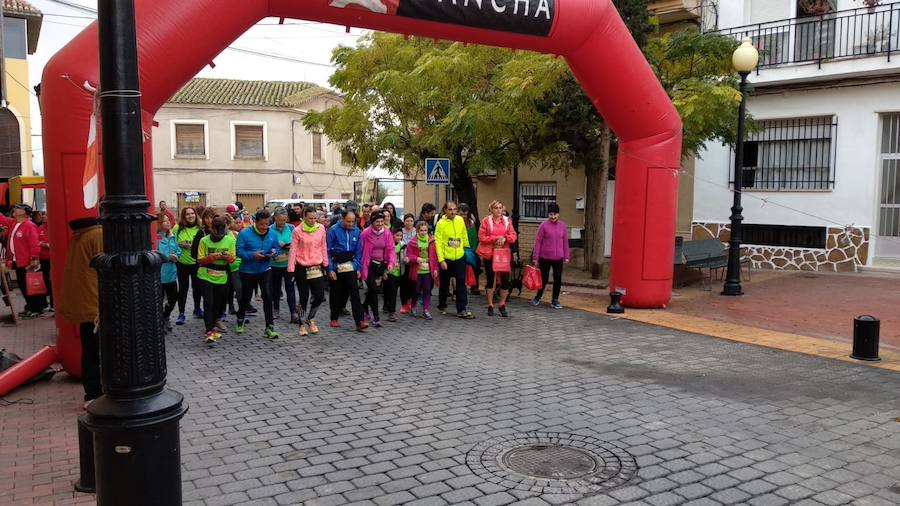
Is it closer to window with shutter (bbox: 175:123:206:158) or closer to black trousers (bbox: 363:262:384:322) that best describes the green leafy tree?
black trousers (bbox: 363:262:384:322)

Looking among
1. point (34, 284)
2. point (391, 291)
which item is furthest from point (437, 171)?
point (34, 284)

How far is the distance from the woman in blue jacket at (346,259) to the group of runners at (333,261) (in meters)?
0.01

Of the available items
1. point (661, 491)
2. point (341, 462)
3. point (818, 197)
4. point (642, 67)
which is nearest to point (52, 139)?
point (341, 462)

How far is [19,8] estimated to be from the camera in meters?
26.1

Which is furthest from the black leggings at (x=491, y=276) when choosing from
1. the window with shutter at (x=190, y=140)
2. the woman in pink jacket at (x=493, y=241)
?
the window with shutter at (x=190, y=140)

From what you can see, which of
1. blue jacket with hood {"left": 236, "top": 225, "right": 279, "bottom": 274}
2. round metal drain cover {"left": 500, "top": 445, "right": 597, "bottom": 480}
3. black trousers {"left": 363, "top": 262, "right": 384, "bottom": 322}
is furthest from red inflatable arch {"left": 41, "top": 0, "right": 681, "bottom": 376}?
round metal drain cover {"left": 500, "top": 445, "right": 597, "bottom": 480}

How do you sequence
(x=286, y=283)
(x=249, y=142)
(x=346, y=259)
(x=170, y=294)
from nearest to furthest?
(x=346, y=259)
(x=170, y=294)
(x=286, y=283)
(x=249, y=142)

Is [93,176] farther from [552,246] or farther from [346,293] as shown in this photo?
[552,246]

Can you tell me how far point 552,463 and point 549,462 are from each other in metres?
0.03

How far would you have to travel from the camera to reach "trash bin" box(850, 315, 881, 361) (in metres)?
7.82

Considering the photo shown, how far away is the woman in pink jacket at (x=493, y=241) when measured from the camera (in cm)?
1107

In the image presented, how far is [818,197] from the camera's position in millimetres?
16078

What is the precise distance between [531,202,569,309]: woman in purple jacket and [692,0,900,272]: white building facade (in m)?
6.28

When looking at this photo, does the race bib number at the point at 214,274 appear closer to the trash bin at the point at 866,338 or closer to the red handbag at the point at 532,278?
the red handbag at the point at 532,278
